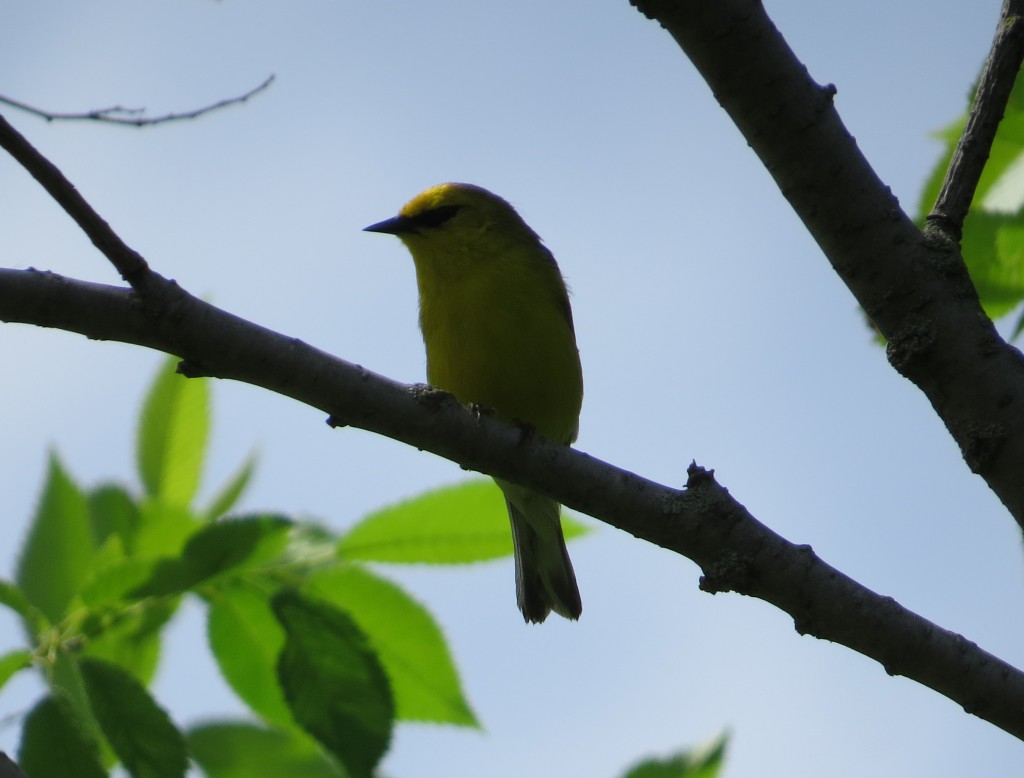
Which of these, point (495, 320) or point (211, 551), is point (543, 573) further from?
point (211, 551)

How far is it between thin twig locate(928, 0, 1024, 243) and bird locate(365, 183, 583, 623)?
1819 mm

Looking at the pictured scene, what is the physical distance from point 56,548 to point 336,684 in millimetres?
999

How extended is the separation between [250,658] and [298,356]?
3.71 ft

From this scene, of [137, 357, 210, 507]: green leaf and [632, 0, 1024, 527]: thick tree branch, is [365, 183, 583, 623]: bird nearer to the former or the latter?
[137, 357, 210, 507]: green leaf

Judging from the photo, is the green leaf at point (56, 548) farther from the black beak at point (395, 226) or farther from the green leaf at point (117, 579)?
the black beak at point (395, 226)

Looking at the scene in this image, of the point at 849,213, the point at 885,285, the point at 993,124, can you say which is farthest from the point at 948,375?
the point at 993,124

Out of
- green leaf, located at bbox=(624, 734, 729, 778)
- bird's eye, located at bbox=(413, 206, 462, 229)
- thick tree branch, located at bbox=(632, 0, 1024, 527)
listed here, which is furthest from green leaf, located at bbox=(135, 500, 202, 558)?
bird's eye, located at bbox=(413, 206, 462, 229)

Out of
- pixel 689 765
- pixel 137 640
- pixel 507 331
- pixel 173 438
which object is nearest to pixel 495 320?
pixel 507 331

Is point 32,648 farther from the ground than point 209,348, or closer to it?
closer to it

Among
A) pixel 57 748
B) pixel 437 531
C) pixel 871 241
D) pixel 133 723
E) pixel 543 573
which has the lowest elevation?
pixel 57 748

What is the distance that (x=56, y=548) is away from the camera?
329 cm

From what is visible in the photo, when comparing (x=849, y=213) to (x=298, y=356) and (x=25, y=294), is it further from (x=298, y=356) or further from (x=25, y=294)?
(x=25, y=294)

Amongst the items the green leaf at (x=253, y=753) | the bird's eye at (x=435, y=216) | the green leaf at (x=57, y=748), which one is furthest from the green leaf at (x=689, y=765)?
the bird's eye at (x=435, y=216)

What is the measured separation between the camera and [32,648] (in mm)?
3133
